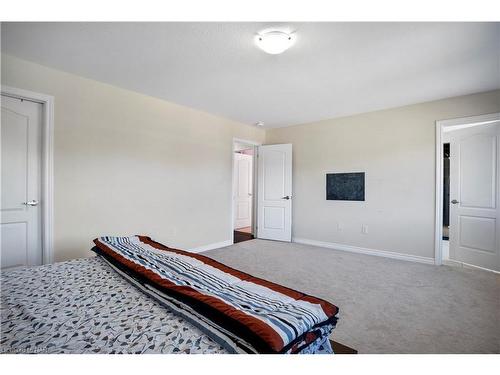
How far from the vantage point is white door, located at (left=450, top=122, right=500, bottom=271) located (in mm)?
3395

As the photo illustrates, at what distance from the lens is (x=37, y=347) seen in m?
0.86

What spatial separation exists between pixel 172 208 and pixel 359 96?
323cm

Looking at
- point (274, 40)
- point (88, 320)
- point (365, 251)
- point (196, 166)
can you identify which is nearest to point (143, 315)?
point (88, 320)

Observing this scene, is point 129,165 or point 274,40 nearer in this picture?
point 274,40

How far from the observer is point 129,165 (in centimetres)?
347

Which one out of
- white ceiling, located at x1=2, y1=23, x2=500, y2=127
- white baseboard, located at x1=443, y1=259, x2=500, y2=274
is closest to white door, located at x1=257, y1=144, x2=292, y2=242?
white ceiling, located at x1=2, y1=23, x2=500, y2=127

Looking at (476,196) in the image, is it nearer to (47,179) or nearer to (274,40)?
(274,40)

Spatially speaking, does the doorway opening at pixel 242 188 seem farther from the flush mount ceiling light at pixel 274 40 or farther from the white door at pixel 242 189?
the flush mount ceiling light at pixel 274 40

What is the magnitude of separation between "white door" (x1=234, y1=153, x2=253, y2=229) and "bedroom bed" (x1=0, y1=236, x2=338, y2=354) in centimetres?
561

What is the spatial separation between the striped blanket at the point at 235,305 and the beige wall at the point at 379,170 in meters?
3.59

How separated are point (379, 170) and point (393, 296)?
225cm

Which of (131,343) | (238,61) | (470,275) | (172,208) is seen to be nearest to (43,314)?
(131,343)

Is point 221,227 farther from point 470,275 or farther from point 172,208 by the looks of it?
point 470,275

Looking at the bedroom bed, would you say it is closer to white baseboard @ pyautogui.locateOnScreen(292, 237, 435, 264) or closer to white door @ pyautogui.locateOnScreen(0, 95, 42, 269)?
white door @ pyautogui.locateOnScreen(0, 95, 42, 269)
